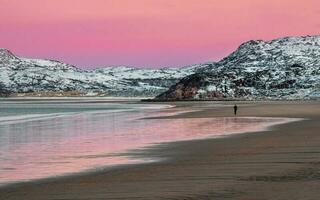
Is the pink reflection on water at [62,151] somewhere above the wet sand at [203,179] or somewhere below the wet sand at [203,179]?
below

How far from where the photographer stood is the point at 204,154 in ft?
84.5

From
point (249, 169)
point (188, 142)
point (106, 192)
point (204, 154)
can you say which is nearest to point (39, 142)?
point (188, 142)

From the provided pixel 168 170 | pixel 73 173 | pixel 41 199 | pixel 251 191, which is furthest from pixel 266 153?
pixel 41 199

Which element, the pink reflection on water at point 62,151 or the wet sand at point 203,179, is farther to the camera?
the pink reflection on water at point 62,151

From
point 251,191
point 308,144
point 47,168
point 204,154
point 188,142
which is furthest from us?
point 188,142

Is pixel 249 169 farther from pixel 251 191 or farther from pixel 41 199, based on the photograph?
pixel 41 199

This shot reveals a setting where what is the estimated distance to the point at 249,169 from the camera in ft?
65.3

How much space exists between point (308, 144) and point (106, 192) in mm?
15277

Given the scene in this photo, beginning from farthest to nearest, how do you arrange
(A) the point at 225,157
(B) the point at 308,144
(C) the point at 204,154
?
(B) the point at 308,144 → (C) the point at 204,154 → (A) the point at 225,157

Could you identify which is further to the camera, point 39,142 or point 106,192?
point 39,142

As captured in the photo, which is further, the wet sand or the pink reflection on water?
the pink reflection on water

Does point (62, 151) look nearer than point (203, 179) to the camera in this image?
No

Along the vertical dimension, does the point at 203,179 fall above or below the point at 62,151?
above

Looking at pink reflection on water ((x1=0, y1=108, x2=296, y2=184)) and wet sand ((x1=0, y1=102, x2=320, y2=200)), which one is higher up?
wet sand ((x1=0, y1=102, x2=320, y2=200))
